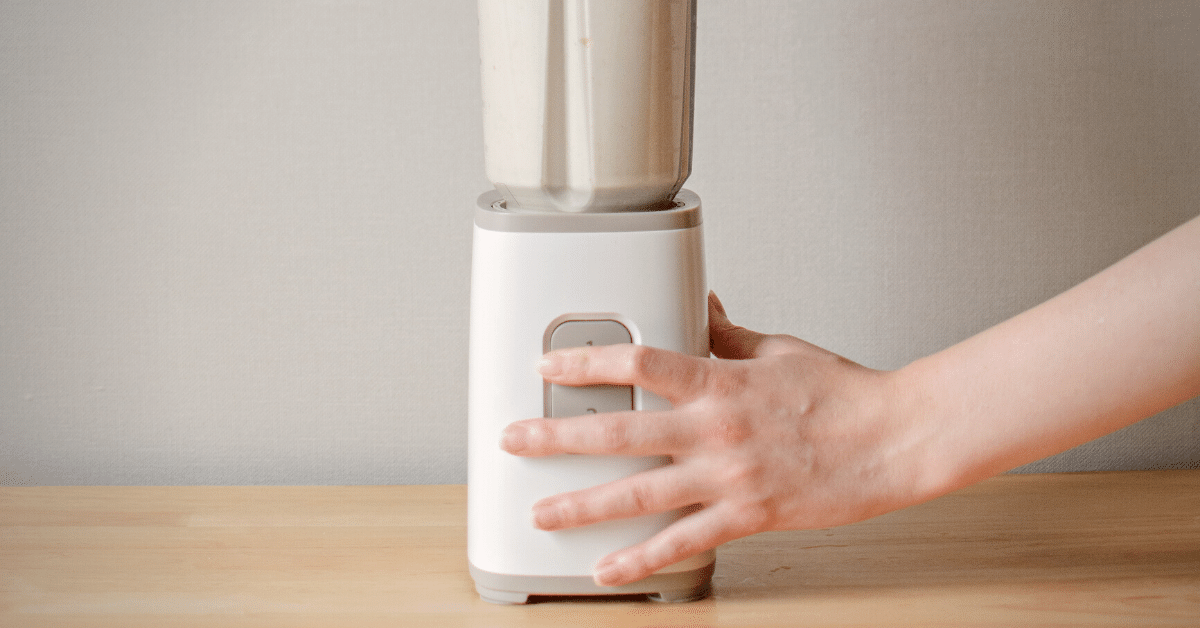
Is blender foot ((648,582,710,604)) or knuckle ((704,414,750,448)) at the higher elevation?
knuckle ((704,414,750,448))

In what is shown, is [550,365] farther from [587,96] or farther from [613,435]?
[587,96]

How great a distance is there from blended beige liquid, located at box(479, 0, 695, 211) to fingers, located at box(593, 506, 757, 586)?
0.64ft

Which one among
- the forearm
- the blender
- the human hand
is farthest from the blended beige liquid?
the forearm

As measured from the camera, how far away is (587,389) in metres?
0.61

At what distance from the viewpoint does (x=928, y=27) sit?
34.0 inches

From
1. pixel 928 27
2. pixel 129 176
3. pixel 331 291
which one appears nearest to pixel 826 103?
pixel 928 27

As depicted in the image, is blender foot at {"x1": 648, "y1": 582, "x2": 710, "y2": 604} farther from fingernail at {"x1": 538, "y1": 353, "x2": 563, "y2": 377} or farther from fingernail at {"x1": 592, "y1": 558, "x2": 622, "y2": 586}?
fingernail at {"x1": 538, "y1": 353, "x2": 563, "y2": 377}

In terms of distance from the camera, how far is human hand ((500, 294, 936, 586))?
0.59 metres

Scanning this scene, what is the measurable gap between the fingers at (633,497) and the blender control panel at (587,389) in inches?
1.8

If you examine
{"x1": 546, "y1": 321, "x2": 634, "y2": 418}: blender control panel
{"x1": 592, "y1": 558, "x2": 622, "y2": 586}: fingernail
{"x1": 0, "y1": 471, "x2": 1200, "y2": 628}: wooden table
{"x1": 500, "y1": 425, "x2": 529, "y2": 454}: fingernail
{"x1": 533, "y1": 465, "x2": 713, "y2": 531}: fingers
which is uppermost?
{"x1": 546, "y1": 321, "x2": 634, "y2": 418}: blender control panel

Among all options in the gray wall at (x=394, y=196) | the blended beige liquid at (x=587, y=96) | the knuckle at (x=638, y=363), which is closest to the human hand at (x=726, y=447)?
the knuckle at (x=638, y=363)

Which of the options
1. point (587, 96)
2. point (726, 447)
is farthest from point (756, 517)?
point (587, 96)

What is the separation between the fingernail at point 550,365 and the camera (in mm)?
594

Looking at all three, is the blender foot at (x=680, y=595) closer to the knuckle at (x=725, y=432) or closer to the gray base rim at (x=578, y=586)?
the gray base rim at (x=578, y=586)
